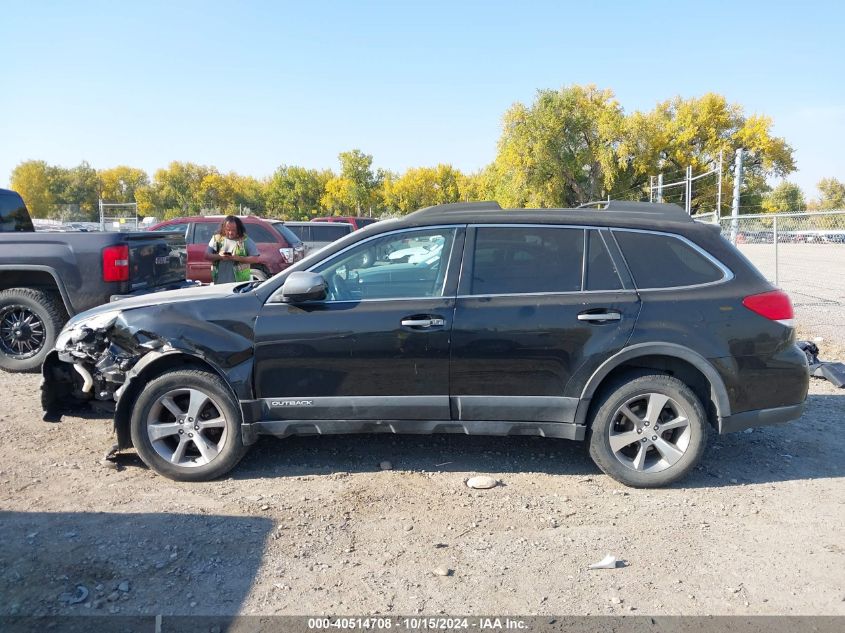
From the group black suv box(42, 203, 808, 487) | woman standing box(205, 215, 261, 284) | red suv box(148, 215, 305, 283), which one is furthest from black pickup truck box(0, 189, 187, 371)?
red suv box(148, 215, 305, 283)

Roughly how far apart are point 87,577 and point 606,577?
2596 millimetres

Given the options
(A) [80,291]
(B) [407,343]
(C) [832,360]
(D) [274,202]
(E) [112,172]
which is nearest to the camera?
(B) [407,343]

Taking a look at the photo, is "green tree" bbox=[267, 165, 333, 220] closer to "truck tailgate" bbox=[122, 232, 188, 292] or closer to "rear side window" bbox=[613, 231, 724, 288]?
"truck tailgate" bbox=[122, 232, 188, 292]

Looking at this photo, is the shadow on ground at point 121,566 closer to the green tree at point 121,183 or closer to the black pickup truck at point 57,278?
the black pickup truck at point 57,278

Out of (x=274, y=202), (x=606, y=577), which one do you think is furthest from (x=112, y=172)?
(x=606, y=577)

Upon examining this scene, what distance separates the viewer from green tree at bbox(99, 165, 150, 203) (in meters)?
81.9

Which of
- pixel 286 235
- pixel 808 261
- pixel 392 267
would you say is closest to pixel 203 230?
pixel 286 235

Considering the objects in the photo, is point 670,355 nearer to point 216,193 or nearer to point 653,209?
point 653,209

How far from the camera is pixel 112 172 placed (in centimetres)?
8438

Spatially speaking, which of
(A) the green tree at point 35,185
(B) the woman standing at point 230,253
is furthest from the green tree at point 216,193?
(B) the woman standing at point 230,253

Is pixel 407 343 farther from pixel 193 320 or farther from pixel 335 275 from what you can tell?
pixel 193 320

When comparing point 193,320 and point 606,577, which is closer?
point 606,577

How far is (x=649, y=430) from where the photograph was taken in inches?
158

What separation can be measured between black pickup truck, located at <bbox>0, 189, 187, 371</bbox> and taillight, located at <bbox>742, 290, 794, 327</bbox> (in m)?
5.79
